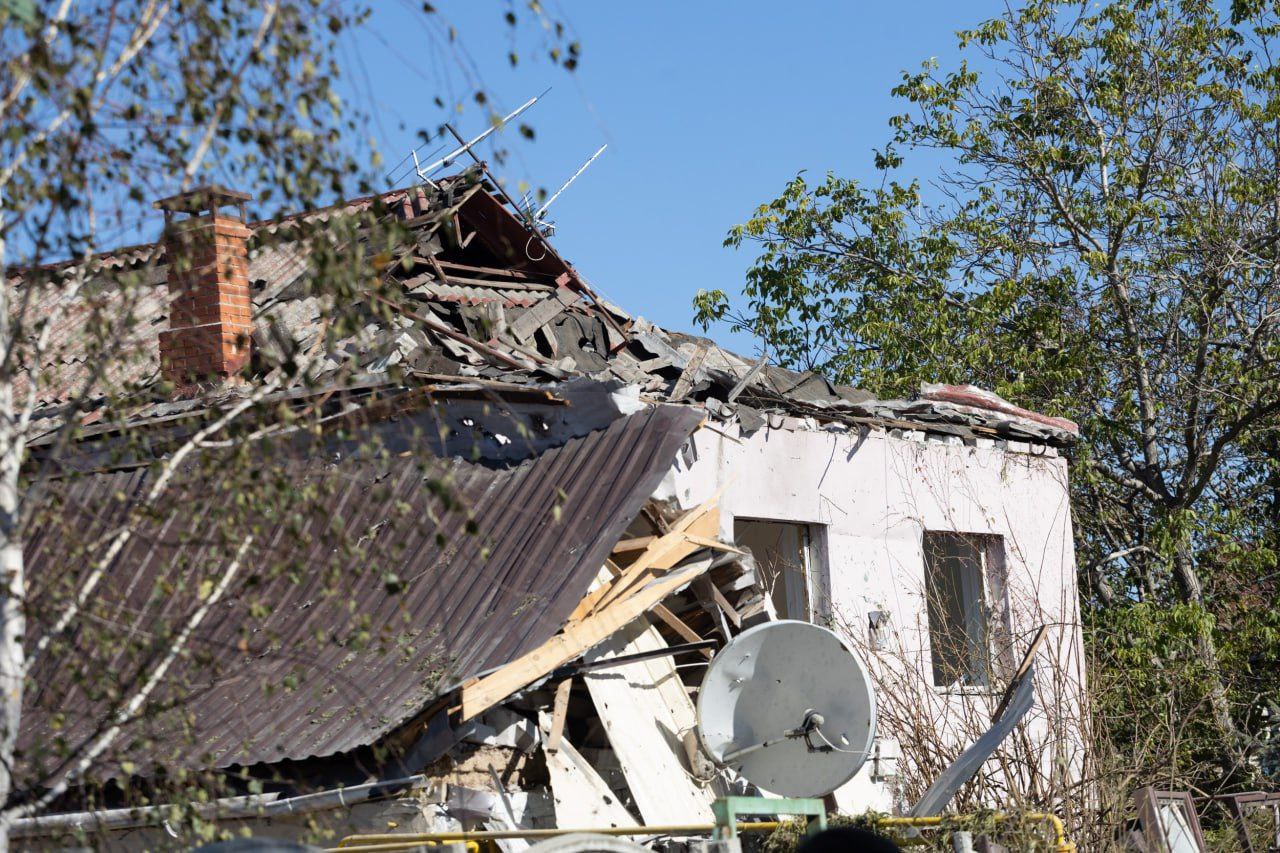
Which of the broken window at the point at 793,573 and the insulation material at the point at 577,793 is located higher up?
the broken window at the point at 793,573

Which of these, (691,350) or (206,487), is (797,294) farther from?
(206,487)

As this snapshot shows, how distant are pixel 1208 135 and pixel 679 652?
11.4 m

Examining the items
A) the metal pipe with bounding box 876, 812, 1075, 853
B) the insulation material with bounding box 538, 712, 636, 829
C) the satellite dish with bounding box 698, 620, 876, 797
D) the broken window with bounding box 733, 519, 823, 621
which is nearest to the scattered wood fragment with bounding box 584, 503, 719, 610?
the satellite dish with bounding box 698, 620, 876, 797

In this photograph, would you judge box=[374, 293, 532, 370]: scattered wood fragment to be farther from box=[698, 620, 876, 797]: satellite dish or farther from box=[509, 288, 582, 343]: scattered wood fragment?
box=[698, 620, 876, 797]: satellite dish

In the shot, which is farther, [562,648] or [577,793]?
[577,793]

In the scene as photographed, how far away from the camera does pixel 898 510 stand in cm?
1285

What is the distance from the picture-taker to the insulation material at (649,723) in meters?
9.01

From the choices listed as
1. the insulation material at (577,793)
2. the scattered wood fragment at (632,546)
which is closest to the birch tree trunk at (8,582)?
the insulation material at (577,793)

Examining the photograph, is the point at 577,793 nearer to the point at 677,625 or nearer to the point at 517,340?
the point at 677,625

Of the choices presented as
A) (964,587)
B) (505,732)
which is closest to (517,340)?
(505,732)

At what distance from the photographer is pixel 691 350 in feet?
43.6

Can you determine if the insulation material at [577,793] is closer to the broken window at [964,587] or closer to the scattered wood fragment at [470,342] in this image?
the scattered wood fragment at [470,342]

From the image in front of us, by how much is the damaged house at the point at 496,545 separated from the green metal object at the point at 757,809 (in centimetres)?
149

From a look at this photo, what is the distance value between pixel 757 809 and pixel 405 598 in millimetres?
3017
